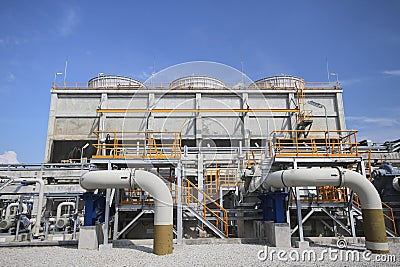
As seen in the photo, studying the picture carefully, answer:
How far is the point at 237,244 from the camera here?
36.3 feet

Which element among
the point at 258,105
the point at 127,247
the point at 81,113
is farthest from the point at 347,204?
the point at 81,113

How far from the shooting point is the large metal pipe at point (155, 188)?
9.19m

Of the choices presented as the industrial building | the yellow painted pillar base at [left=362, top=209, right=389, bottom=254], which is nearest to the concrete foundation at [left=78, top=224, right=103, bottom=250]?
the industrial building

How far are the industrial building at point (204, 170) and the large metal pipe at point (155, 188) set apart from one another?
5 centimetres

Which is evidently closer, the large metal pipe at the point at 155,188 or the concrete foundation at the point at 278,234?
the large metal pipe at the point at 155,188

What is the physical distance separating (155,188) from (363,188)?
6801 mm

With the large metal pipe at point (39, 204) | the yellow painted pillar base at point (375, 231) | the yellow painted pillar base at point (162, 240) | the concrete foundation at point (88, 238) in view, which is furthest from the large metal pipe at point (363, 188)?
the large metal pipe at point (39, 204)

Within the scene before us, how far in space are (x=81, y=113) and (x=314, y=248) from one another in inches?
963

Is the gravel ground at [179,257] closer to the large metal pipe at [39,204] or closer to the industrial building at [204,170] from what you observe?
the industrial building at [204,170]

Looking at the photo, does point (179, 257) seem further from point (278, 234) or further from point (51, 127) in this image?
point (51, 127)

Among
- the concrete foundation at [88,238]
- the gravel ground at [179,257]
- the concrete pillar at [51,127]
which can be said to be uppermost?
the concrete pillar at [51,127]

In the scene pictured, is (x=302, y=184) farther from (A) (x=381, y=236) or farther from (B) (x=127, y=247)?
(B) (x=127, y=247)

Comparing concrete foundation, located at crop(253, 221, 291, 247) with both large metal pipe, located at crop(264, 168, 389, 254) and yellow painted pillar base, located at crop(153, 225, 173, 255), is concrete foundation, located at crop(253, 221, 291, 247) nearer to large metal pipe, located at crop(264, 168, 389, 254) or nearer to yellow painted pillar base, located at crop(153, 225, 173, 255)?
large metal pipe, located at crop(264, 168, 389, 254)

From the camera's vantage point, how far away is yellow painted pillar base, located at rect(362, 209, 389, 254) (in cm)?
894
